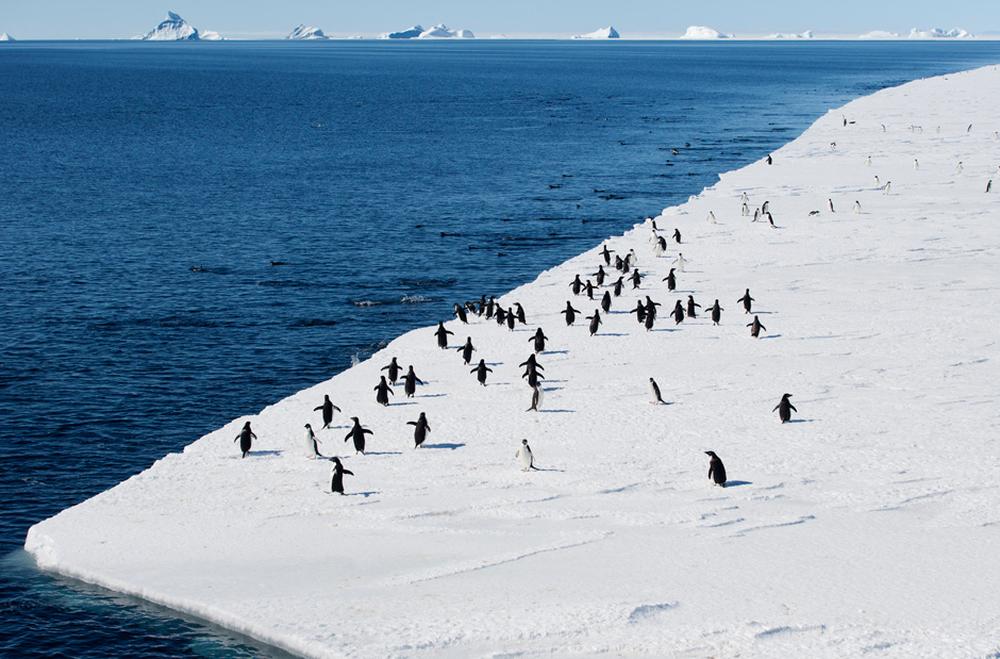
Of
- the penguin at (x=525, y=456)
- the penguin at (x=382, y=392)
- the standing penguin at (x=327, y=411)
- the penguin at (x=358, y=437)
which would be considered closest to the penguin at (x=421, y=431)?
the penguin at (x=358, y=437)

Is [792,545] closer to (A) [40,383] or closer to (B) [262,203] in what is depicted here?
(A) [40,383]

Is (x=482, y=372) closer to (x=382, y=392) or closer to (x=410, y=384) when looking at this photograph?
(x=410, y=384)

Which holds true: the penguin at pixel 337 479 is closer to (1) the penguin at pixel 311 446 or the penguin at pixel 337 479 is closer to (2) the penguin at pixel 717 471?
(1) the penguin at pixel 311 446

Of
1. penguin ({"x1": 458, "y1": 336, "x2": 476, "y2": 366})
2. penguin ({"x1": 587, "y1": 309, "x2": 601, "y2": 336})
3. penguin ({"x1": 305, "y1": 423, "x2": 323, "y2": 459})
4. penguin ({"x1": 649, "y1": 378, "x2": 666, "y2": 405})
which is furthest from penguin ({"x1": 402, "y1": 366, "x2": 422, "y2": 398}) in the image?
penguin ({"x1": 587, "y1": 309, "x2": 601, "y2": 336})

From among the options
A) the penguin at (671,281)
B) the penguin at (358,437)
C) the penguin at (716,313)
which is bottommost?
the penguin at (358,437)

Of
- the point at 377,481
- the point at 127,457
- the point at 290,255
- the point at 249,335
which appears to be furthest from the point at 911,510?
the point at 290,255

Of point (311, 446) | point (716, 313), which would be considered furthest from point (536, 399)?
point (716, 313)
